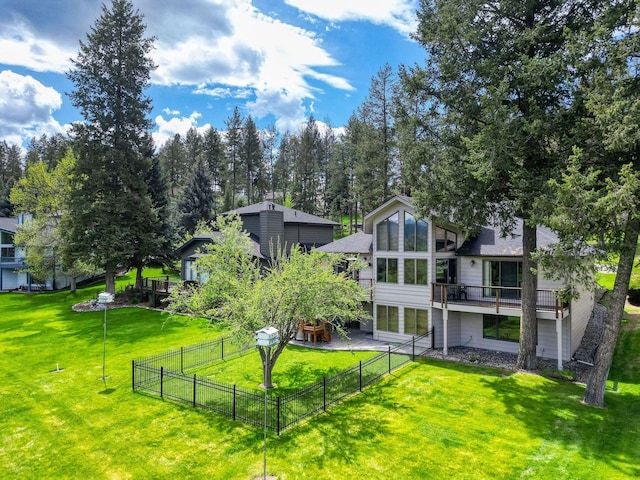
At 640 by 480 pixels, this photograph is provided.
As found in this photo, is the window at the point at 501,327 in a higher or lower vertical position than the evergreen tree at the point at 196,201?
lower

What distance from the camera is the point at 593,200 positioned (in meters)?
10.5

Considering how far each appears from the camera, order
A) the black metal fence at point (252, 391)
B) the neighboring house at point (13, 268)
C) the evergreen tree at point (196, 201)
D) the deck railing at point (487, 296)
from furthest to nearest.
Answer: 1. the evergreen tree at point (196, 201)
2. the neighboring house at point (13, 268)
3. the deck railing at point (487, 296)
4. the black metal fence at point (252, 391)

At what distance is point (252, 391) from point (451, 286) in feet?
32.6

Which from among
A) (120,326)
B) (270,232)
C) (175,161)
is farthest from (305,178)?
(120,326)

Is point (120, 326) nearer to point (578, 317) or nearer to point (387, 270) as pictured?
point (387, 270)

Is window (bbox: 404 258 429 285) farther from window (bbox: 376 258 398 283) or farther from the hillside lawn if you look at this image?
the hillside lawn

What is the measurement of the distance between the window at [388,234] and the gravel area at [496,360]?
527 cm

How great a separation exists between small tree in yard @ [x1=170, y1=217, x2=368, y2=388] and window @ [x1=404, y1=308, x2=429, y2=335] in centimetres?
561

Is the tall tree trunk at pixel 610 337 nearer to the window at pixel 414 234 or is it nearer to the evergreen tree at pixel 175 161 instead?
the window at pixel 414 234

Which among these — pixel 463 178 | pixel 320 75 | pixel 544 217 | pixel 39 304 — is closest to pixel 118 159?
pixel 39 304

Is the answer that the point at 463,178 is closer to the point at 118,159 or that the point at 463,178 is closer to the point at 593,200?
the point at 593,200

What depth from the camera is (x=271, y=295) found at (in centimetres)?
1180

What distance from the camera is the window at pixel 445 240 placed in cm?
1748

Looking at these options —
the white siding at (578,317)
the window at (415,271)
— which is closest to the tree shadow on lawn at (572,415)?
the white siding at (578,317)
